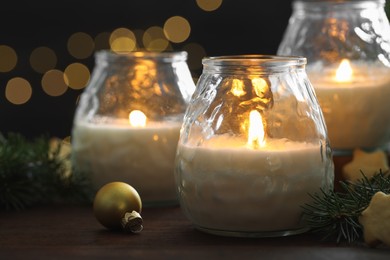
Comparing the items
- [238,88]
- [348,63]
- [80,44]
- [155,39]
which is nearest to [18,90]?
[80,44]

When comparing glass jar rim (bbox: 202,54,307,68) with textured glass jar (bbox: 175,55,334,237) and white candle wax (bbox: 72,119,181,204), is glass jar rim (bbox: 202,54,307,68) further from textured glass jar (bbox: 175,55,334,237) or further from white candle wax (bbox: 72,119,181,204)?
white candle wax (bbox: 72,119,181,204)

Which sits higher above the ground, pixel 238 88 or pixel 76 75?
pixel 238 88

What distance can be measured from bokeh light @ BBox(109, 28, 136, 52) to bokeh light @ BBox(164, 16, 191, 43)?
0.28 ft

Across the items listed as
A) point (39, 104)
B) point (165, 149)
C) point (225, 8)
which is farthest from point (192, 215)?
point (39, 104)

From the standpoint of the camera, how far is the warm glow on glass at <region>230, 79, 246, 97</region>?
0.74 metres

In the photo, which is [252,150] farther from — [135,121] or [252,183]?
[135,121]

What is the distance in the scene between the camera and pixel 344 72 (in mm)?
932

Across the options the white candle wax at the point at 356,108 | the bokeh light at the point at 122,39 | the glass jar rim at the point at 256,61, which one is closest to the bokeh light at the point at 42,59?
the bokeh light at the point at 122,39

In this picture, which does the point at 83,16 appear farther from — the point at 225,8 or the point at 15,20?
the point at 225,8

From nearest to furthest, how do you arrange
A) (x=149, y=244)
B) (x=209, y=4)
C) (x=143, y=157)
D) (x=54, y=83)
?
1. (x=149, y=244)
2. (x=143, y=157)
3. (x=209, y=4)
4. (x=54, y=83)

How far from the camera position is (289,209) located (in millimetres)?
716

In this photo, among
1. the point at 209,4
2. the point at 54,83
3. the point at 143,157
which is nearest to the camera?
the point at 143,157

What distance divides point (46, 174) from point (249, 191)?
0.33 metres

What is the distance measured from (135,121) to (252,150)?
245 millimetres
